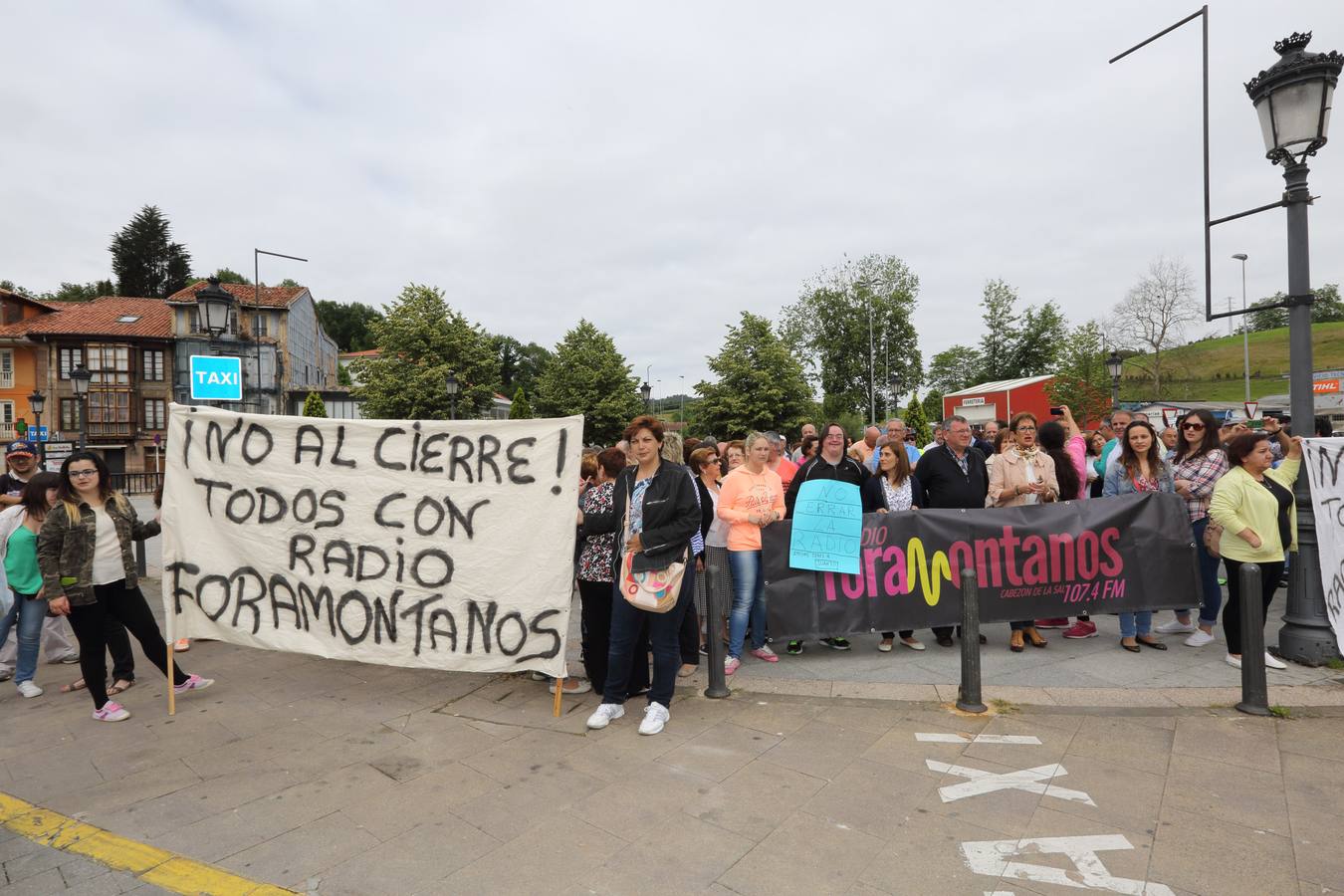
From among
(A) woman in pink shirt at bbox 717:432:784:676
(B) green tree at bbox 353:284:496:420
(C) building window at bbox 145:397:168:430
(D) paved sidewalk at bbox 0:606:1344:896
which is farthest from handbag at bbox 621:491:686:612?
(C) building window at bbox 145:397:168:430

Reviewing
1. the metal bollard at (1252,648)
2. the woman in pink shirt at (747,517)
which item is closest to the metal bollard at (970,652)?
the woman in pink shirt at (747,517)

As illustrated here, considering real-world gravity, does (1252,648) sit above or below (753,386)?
below

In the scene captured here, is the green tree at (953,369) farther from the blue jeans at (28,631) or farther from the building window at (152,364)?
the blue jeans at (28,631)

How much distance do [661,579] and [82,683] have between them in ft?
15.2

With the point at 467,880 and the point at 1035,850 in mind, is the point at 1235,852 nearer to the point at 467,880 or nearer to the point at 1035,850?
the point at 1035,850

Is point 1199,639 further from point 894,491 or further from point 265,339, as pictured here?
point 265,339

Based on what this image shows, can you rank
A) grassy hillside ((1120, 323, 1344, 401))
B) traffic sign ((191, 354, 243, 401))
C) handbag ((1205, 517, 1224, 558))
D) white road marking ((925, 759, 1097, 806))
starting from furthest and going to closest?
A: grassy hillside ((1120, 323, 1344, 401)) < traffic sign ((191, 354, 243, 401)) < handbag ((1205, 517, 1224, 558)) < white road marking ((925, 759, 1097, 806))

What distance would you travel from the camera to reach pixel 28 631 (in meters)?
5.24

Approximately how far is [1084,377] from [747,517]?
46.7 meters

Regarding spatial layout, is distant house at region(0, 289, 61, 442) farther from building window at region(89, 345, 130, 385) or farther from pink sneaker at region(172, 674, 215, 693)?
pink sneaker at region(172, 674, 215, 693)

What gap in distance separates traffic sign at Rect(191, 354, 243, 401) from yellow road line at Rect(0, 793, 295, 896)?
18.4ft

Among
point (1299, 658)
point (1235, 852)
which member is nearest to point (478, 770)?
point (1235, 852)

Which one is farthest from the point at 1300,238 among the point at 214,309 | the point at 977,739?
the point at 214,309

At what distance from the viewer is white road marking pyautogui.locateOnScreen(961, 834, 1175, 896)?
277 centimetres
